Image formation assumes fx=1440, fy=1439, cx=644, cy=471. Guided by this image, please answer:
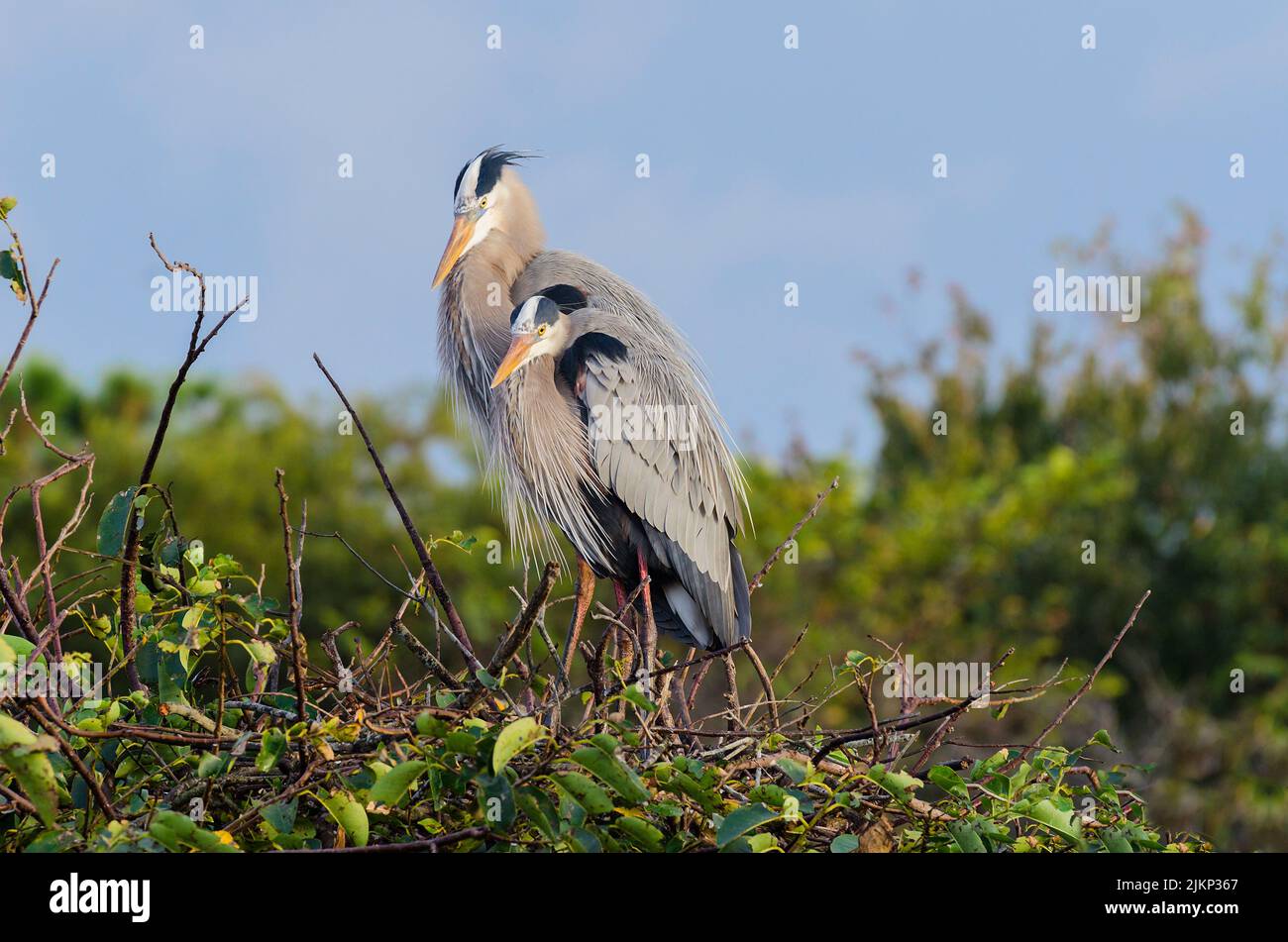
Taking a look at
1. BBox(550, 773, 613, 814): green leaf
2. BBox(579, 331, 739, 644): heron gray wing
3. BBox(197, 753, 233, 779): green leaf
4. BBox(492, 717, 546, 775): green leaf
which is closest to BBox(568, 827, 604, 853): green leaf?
BBox(550, 773, 613, 814): green leaf

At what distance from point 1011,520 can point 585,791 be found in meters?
10.1

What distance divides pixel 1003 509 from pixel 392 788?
32.9 ft

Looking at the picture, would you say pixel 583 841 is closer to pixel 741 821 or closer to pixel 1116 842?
pixel 741 821

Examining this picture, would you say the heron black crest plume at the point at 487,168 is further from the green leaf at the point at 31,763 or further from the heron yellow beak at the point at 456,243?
the green leaf at the point at 31,763

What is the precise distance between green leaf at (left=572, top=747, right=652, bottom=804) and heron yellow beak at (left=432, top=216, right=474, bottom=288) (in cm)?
288

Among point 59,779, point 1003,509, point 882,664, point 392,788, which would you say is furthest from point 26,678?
point 1003,509

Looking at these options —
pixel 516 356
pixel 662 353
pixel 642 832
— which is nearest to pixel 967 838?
pixel 642 832

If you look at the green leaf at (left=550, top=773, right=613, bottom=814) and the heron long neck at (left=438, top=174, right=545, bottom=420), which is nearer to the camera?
the green leaf at (left=550, top=773, right=613, bottom=814)

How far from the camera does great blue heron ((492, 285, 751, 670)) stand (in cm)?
453

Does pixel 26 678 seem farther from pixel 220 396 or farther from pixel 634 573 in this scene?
pixel 220 396

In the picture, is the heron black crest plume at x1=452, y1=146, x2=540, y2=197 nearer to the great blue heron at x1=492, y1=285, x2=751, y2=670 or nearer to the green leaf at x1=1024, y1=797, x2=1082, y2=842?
the great blue heron at x1=492, y1=285, x2=751, y2=670

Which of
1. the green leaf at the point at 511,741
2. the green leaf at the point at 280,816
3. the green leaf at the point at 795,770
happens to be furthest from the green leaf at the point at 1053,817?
the green leaf at the point at 280,816

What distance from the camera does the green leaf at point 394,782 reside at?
228cm

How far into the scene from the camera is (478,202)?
4961mm
